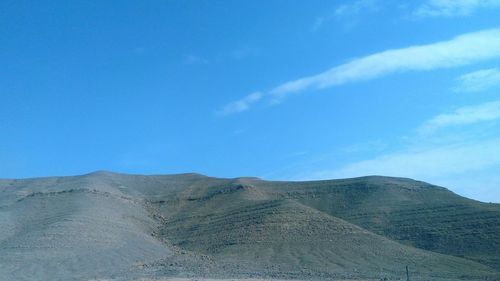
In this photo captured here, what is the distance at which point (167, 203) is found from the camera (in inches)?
3565

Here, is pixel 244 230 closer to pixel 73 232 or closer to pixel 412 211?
pixel 73 232

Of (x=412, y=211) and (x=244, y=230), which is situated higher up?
(x=412, y=211)

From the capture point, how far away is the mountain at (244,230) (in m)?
55.5

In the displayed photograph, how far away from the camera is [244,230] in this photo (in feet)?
237

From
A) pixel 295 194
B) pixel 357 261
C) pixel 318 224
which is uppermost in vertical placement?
pixel 295 194

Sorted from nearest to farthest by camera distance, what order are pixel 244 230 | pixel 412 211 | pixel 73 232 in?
1. pixel 73 232
2. pixel 244 230
3. pixel 412 211

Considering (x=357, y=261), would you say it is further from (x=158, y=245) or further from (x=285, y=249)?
(x=158, y=245)

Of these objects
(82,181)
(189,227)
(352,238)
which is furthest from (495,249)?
(82,181)

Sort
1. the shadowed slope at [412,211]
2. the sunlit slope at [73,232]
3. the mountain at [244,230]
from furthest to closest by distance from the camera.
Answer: the shadowed slope at [412,211], the mountain at [244,230], the sunlit slope at [73,232]

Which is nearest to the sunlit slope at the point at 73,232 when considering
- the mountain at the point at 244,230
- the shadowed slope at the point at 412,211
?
the mountain at the point at 244,230

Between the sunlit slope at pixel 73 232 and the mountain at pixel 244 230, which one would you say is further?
the mountain at pixel 244 230

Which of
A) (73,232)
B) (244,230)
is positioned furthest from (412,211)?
(73,232)

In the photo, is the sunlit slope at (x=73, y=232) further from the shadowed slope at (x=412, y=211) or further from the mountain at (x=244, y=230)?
the shadowed slope at (x=412, y=211)

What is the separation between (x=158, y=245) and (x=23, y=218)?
15.1 m
